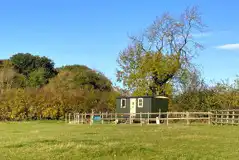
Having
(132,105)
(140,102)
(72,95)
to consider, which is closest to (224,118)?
(140,102)

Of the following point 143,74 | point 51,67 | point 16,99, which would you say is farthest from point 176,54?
point 51,67

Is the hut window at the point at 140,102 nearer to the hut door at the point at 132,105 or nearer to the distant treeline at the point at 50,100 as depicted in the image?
the hut door at the point at 132,105

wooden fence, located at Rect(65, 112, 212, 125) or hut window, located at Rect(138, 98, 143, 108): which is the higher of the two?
hut window, located at Rect(138, 98, 143, 108)

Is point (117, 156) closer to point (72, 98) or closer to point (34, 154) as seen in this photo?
point (34, 154)

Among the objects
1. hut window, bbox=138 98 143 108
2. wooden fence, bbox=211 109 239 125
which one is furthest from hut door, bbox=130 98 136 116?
wooden fence, bbox=211 109 239 125

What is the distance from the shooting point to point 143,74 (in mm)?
42250

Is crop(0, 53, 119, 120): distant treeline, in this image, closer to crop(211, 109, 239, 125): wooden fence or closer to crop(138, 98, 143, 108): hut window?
crop(138, 98, 143, 108): hut window

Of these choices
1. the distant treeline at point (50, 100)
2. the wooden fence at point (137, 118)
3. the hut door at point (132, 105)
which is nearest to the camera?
the wooden fence at point (137, 118)

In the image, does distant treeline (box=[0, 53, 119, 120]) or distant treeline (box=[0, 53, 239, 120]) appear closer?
distant treeline (box=[0, 53, 239, 120])

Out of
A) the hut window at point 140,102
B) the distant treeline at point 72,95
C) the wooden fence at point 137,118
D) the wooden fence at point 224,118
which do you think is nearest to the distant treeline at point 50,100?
the distant treeline at point 72,95

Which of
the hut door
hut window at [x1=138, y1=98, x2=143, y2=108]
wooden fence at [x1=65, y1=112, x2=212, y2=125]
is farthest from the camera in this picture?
the hut door

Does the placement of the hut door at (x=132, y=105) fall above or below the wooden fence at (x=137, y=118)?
above

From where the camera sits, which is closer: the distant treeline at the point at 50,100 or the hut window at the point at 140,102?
the hut window at the point at 140,102

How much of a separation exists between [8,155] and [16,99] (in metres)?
31.5
